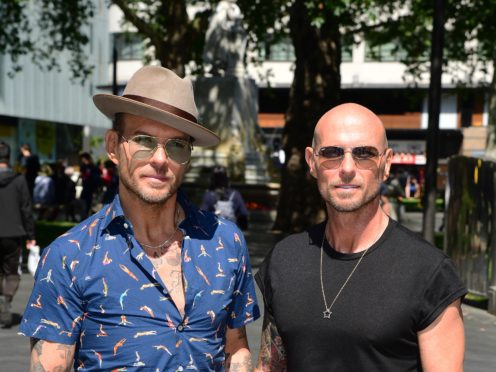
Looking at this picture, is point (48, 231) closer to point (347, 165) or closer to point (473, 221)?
point (473, 221)

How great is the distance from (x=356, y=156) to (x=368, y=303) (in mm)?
494

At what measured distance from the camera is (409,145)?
66.8 metres

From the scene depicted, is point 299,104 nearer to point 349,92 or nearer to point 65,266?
point 65,266

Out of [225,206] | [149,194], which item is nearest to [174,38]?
[225,206]

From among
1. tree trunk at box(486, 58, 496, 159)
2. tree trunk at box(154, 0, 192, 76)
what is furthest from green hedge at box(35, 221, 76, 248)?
tree trunk at box(486, 58, 496, 159)

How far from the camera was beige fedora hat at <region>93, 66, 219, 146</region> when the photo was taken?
11.0 feet

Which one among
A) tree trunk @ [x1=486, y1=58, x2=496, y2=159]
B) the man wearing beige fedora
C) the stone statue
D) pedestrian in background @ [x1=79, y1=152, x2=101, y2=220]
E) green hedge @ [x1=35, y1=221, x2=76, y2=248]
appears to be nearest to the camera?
the man wearing beige fedora

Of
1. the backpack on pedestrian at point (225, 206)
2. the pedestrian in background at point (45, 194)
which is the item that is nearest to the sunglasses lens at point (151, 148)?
the backpack on pedestrian at point (225, 206)

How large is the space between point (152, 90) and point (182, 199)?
44 cm

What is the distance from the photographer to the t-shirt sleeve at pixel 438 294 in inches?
125

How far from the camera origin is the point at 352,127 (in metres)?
3.38

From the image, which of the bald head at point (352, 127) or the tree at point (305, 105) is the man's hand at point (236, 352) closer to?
the bald head at point (352, 127)

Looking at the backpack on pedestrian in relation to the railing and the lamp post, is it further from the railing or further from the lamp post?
the railing

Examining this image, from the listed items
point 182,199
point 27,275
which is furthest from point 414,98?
→ point 182,199
